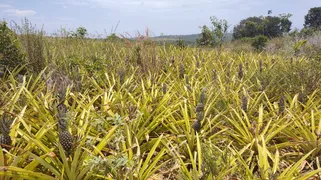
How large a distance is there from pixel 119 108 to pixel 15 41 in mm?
2756

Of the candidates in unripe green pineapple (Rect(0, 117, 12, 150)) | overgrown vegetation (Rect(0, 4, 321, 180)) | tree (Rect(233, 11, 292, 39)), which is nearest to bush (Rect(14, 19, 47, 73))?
overgrown vegetation (Rect(0, 4, 321, 180))

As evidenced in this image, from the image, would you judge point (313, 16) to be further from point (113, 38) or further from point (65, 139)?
point (65, 139)

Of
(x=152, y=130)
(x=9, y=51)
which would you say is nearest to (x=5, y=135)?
(x=152, y=130)

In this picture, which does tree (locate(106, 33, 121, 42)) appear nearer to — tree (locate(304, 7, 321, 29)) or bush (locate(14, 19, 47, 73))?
bush (locate(14, 19, 47, 73))

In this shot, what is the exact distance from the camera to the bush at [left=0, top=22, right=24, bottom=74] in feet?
13.8

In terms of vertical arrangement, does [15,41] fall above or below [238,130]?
above

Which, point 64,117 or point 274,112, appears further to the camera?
point 274,112

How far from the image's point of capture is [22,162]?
70.3 inches

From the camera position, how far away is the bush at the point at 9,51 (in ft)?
13.8

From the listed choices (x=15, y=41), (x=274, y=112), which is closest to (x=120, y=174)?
(x=274, y=112)

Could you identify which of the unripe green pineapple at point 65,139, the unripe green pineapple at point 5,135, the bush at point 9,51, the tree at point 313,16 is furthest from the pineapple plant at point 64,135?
the tree at point 313,16

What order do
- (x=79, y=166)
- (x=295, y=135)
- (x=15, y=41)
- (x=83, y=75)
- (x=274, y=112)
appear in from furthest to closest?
(x=15, y=41)
(x=83, y=75)
(x=274, y=112)
(x=295, y=135)
(x=79, y=166)

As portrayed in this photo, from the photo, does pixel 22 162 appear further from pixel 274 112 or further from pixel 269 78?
pixel 269 78

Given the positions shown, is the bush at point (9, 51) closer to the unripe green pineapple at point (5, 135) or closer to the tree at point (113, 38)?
the unripe green pineapple at point (5, 135)
